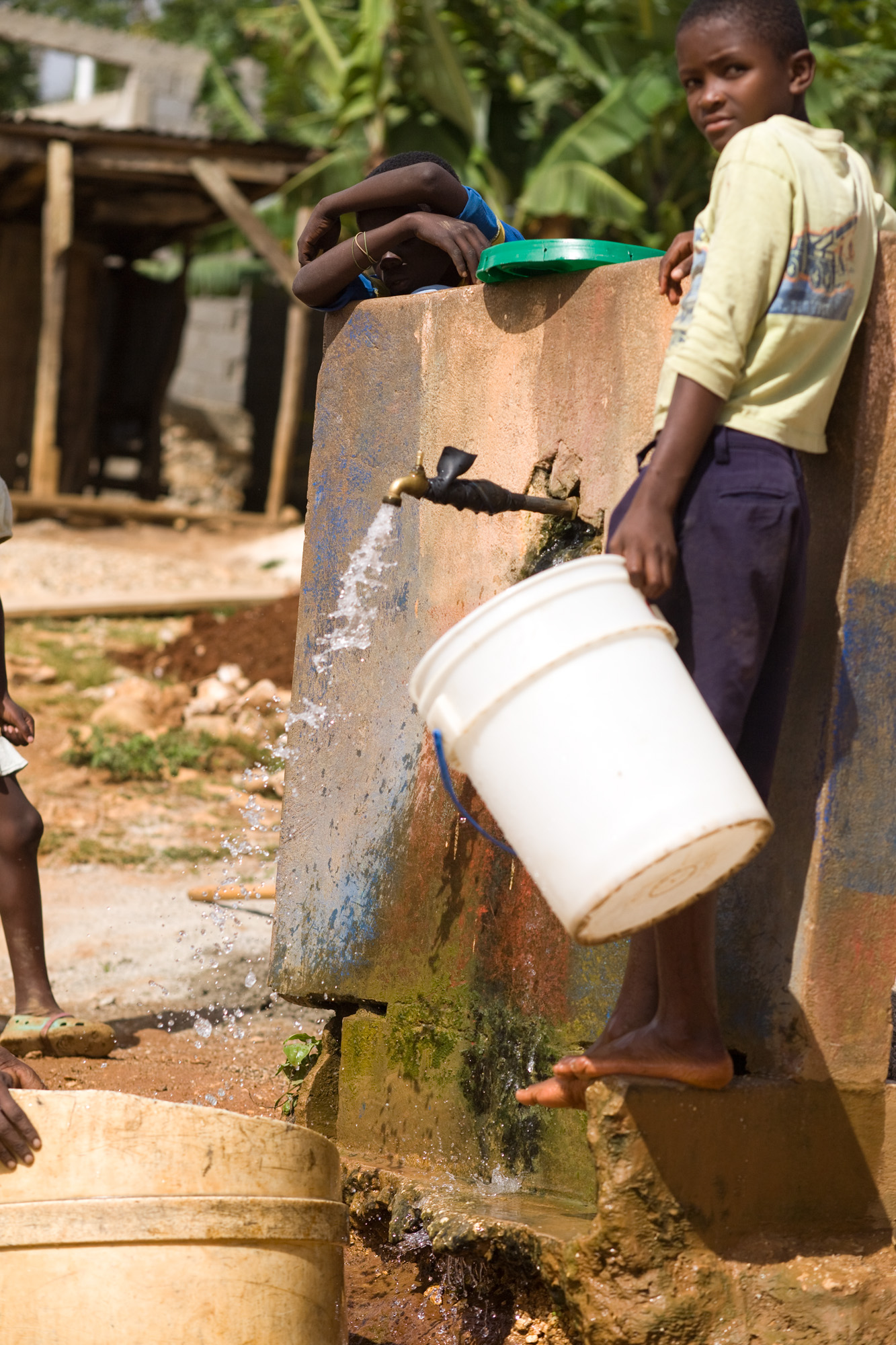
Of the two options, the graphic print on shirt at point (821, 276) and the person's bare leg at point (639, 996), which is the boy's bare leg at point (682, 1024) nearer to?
the person's bare leg at point (639, 996)

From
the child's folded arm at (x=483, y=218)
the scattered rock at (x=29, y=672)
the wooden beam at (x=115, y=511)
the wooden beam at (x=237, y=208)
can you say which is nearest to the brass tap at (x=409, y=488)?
the child's folded arm at (x=483, y=218)

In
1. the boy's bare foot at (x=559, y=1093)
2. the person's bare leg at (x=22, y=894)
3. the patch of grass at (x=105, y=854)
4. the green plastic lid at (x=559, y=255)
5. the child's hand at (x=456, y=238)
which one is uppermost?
the child's hand at (x=456, y=238)

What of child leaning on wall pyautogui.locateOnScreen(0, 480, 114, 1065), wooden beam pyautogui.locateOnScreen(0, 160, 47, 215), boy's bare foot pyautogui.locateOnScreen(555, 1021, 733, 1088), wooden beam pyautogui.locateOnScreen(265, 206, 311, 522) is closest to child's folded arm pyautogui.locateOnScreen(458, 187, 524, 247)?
child leaning on wall pyautogui.locateOnScreen(0, 480, 114, 1065)

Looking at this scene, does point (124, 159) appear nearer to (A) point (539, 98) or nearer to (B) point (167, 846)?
(A) point (539, 98)

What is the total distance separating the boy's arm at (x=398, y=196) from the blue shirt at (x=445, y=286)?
5cm

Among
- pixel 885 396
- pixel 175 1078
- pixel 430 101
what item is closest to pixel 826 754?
pixel 885 396

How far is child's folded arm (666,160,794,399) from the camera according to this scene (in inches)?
81.0

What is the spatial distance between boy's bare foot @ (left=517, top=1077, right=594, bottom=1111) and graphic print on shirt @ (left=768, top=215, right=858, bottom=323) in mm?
1268

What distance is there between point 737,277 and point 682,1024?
3.80 feet

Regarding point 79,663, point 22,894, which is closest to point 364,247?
point 22,894

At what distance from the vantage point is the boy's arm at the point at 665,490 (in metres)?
2.07

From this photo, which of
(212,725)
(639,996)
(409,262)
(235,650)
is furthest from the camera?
(235,650)

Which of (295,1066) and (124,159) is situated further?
(124,159)

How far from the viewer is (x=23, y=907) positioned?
365 centimetres
